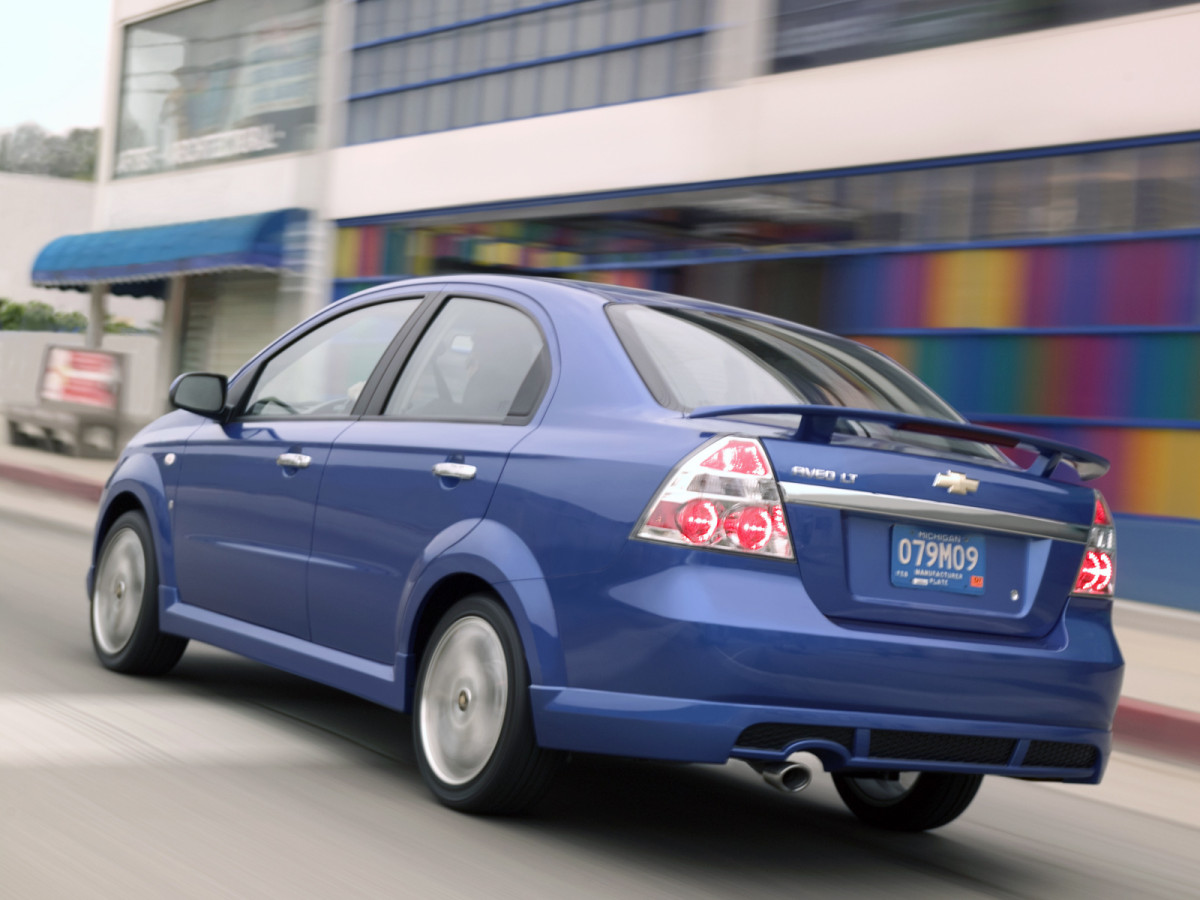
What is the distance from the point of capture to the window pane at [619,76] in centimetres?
1723

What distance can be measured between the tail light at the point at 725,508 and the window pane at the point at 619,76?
13.6m

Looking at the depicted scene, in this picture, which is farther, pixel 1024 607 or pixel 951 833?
pixel 951 833

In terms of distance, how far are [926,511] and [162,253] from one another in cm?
2121

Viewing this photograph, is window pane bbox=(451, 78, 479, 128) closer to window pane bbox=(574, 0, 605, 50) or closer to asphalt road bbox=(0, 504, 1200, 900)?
window pane bbox=(574, 0, 605, 50)

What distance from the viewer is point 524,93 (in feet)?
61.9

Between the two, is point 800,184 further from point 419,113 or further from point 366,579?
point 366,579

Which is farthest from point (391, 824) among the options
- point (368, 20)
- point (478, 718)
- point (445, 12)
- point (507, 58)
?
point (368, 20)

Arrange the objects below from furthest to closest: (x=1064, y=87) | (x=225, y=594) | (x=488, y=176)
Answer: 1. (x=488, y=176)
2. (x=1064, y=87)
3. (x=225, y=594)

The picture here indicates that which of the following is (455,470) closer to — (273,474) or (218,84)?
(273,474)

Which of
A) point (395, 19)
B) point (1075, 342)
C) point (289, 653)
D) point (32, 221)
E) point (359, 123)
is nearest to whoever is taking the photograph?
point (289, 653)

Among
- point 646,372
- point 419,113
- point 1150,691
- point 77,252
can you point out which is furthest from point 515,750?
point 77,252

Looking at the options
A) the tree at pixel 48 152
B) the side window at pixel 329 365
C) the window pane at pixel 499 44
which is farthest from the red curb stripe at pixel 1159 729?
the tree at pixel 48 152

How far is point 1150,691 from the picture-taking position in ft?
26.5

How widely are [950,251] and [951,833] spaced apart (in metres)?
8.34
